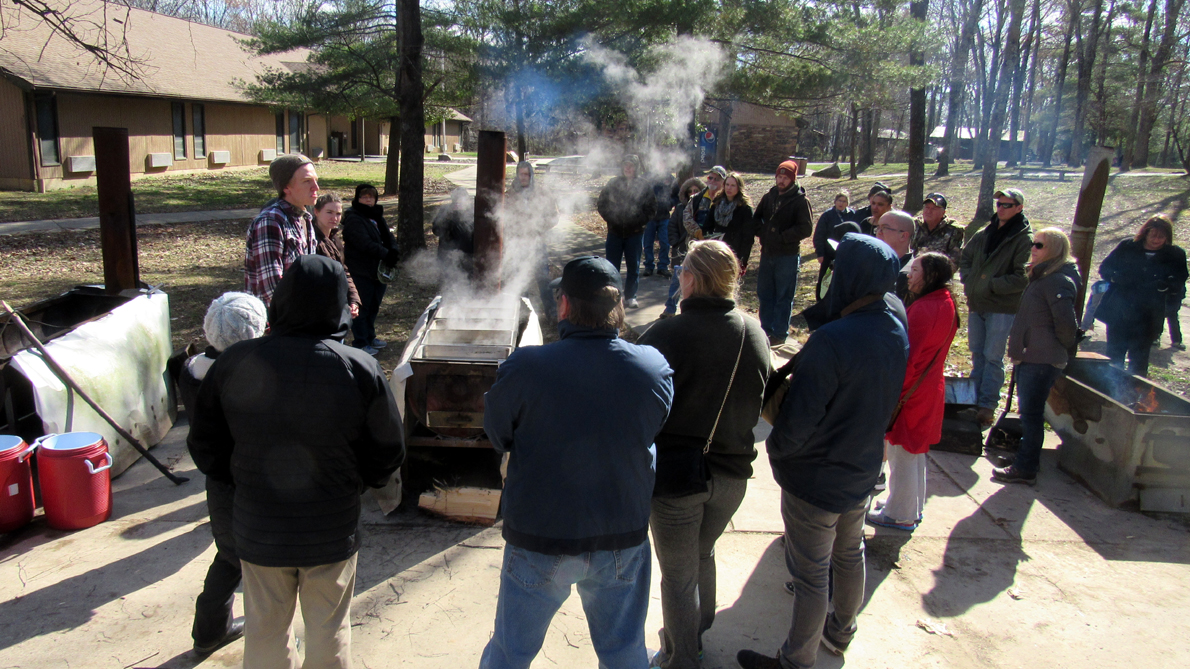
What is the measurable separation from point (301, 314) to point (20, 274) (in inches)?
354

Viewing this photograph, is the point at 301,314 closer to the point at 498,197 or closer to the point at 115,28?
the point at 498,197

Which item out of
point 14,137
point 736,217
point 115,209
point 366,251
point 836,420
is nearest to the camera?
point 836,420

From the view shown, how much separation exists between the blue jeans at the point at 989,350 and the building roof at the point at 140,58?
13.9 m

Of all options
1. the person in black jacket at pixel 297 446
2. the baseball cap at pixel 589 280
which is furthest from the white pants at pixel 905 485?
the person in black jacket at pixel 297 446

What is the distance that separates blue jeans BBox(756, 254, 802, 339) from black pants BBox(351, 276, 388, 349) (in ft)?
11.5

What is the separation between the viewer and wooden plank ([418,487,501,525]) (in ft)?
12.0

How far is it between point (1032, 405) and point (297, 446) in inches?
166

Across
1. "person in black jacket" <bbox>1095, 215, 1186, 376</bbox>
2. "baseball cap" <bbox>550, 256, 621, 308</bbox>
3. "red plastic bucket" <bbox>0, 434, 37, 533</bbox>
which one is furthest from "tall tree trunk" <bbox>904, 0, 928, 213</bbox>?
"red plastic bucket" <bbox>0, 434, 37, 533</bbox>

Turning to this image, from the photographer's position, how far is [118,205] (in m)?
4.98

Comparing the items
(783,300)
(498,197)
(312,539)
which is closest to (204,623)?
(312,539)

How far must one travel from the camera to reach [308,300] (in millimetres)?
1962

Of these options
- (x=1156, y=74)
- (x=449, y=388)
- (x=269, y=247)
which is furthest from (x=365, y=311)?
(x=1156, y=74)

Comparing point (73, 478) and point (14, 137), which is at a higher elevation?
point (14, 137)

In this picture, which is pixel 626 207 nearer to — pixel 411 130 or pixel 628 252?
pixel 628 252
